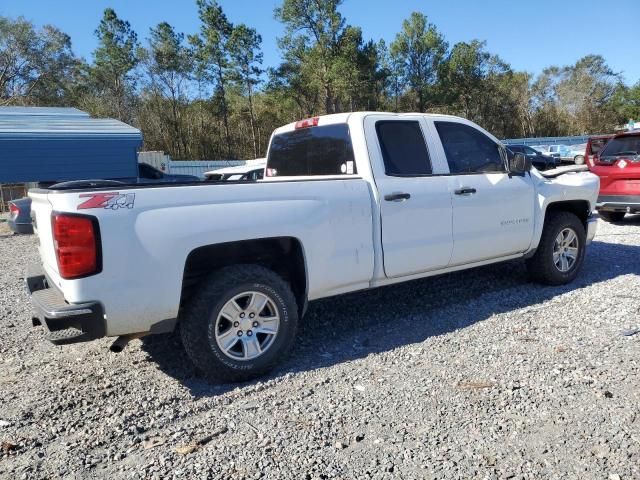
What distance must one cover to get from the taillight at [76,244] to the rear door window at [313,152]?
222 centimetres

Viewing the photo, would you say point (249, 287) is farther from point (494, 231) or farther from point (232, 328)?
point (494, 231)

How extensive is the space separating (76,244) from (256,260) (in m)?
1.32

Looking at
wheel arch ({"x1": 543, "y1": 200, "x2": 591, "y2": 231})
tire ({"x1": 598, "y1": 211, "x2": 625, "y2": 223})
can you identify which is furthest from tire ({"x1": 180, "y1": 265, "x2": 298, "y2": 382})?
tire ({"x1": 598, "y1": 211, "x2": 625, "y2": 223})

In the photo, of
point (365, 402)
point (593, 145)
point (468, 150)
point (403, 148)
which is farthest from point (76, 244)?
point (593, 145)

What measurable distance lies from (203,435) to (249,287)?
1025 millimetres

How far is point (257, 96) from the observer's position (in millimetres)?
38750

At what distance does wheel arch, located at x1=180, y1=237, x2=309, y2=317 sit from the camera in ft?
11.8

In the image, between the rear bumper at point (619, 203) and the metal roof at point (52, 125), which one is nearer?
the rear bumper at point (619, 203)

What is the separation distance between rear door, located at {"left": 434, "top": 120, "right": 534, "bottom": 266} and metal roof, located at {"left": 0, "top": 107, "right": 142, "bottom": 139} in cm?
1868

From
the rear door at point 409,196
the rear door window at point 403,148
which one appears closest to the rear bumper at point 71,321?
the rear door at point 409,196

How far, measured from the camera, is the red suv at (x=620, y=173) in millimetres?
8914

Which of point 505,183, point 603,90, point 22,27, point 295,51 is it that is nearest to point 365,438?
point 505,183

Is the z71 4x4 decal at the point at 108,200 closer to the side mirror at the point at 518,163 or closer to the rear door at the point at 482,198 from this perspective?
the rear door at the point at 482,198

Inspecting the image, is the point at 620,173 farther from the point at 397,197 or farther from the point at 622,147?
the point at 397,197
